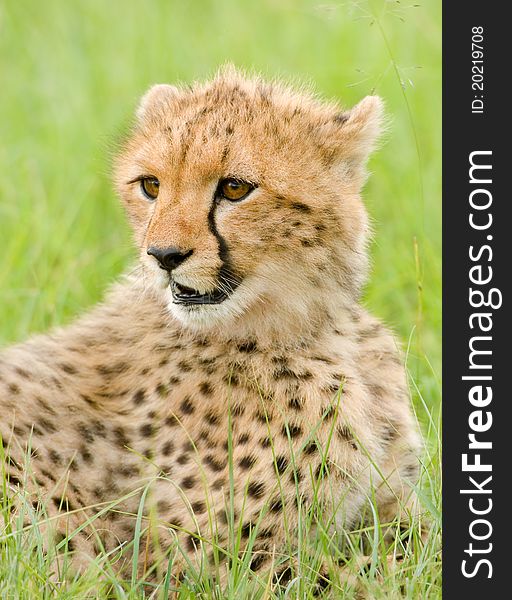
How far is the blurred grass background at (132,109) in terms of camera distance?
514 cm

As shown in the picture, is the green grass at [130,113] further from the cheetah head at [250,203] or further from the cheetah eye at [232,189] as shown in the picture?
the cheetah eye at [232,189]

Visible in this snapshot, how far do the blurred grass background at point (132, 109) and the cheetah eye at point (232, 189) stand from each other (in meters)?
1.31

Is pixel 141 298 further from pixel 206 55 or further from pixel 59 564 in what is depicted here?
pixel 206 55

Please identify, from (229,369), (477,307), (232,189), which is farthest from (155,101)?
(477,307)

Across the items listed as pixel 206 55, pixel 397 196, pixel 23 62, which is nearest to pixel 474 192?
pixel 397 196

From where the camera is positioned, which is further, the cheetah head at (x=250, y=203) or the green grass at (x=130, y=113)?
the green grass at (x=130, y=113)

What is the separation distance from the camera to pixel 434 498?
3301 mm

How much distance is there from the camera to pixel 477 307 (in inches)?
122

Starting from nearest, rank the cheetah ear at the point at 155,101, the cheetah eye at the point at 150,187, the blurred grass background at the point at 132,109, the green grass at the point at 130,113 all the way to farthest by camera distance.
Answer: the cheetah eye at the point at 150,187
the cheetah ear at the point at 155,101
the green grass at the point at 130,113
the blurred grass background at the point at 132,109

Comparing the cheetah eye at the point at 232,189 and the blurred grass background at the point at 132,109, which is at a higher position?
the blurred grass background at the point at 132,109

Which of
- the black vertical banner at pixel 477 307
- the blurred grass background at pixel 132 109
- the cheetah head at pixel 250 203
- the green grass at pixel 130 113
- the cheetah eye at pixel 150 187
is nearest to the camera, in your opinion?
the black vertical banner at pixel 477 307

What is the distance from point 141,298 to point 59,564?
0.86m

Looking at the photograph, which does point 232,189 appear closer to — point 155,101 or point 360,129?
point 360,129

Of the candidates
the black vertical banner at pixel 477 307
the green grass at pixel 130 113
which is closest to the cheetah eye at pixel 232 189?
the black vertical banner at pixel 477 307
